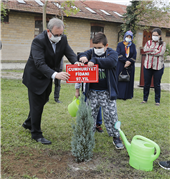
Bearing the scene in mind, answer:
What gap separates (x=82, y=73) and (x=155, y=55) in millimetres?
4118

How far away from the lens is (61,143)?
3.79m

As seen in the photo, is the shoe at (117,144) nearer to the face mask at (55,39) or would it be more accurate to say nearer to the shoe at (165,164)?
the shoe at (165,164)

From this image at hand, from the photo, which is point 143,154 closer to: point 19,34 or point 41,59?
point 41,59

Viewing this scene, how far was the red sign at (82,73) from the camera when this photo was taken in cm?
306

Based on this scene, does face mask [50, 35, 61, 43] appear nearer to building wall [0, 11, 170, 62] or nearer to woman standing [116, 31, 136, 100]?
woman standing [116, 31, 136, 100]

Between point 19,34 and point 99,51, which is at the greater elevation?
point 19,34

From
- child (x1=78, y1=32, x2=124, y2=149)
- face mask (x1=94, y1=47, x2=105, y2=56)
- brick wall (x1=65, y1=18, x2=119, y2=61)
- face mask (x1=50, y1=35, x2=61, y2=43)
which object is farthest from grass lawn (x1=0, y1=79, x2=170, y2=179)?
brick wall (x1=65, y1=18, x2=119, y2=61)

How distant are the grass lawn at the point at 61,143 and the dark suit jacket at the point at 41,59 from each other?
→ 0.91 meters

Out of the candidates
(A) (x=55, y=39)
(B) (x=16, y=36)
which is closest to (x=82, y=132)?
(A) (x=55, y=39)

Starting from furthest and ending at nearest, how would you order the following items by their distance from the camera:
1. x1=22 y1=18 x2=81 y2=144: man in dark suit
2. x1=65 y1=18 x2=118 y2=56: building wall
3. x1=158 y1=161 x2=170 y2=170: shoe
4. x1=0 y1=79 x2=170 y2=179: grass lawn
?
x1=65 y1=18 x2=118 y2=56: building wall, x1=22 y1=18 x2=81 y2=144: man in dark suit, x1=158 y1=161 x2=170 y2=170: shoe, x1=0 y1=79 x2=170 y2=179: grass lawn

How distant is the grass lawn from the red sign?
0.58 meters

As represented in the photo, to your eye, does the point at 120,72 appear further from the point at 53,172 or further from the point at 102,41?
the point at 53,172

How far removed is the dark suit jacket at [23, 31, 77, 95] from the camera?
333 centimetres

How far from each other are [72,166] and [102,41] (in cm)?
190
